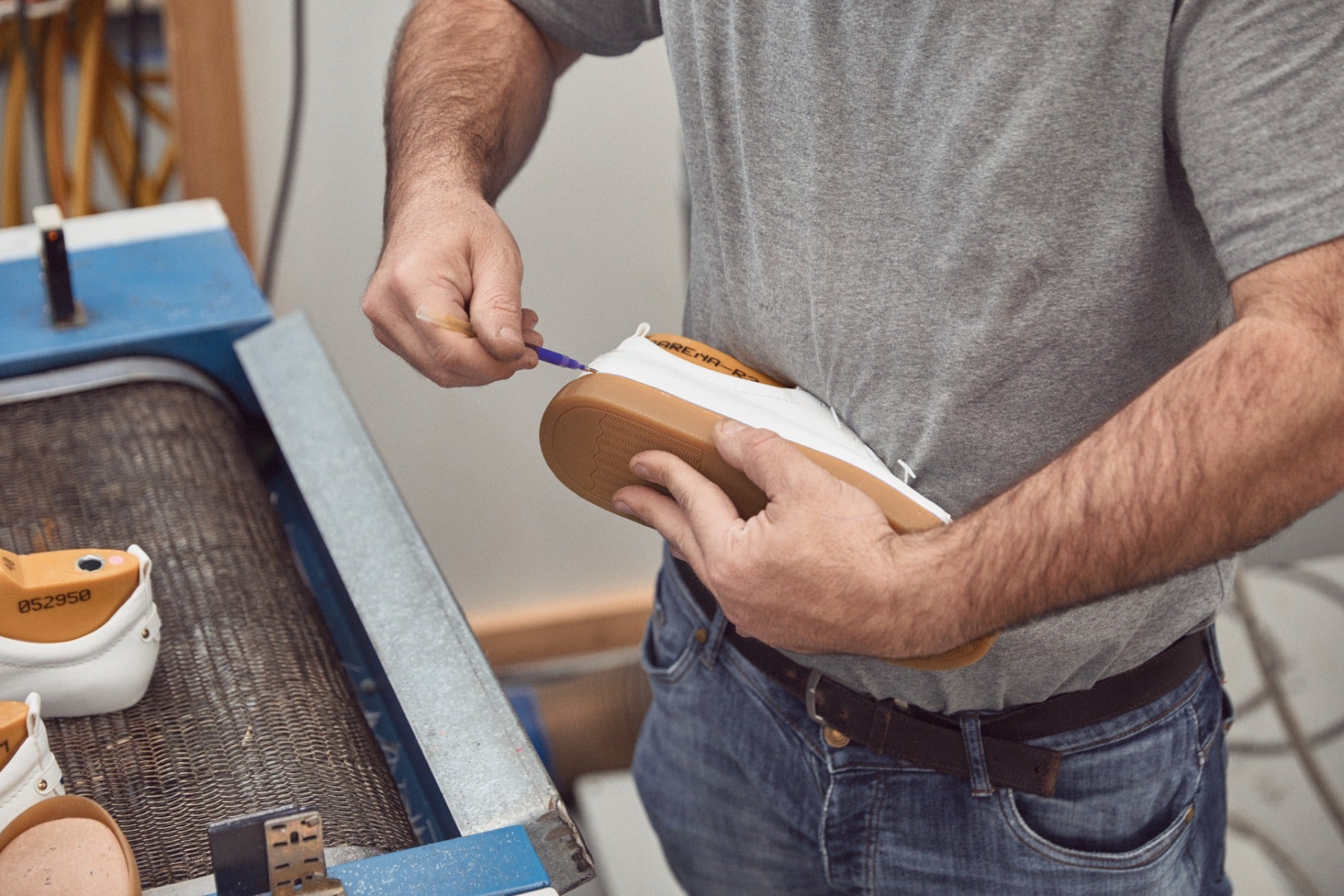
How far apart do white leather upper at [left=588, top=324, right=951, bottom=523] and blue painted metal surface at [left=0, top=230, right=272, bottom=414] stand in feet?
1.18

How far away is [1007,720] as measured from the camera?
2.39 feet

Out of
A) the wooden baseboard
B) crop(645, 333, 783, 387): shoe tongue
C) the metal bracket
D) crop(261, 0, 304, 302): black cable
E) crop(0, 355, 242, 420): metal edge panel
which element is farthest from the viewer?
the wooden baseboard

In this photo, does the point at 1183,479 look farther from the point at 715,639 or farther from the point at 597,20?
the point at 597,20

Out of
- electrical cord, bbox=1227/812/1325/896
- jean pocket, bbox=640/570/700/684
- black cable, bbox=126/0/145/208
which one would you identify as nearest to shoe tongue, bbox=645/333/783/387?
jean pocket, bbox=640/570/700/684

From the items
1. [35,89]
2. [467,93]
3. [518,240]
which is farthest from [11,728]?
[518,240]

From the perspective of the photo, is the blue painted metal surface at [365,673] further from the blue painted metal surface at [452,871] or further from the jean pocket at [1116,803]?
the jean pocket at [1116,803]

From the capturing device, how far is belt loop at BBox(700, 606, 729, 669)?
84 cm

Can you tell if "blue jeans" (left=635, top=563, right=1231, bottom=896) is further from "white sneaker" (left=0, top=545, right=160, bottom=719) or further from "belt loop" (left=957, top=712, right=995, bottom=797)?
"white sneaker" (left=0, top=545, right=160, bottom=719)

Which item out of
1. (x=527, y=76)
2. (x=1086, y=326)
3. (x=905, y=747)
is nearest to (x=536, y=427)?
(x=527, y=76)

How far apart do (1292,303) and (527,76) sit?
1.84ft

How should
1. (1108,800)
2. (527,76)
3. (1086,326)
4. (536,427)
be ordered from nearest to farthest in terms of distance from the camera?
(1086,326) → (1108,800) → (527,76) → (536,427)

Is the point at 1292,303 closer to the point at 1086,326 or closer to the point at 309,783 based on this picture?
the point at 1086,326

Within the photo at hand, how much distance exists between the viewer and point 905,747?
2.44 feet

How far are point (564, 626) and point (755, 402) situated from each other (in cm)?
136
